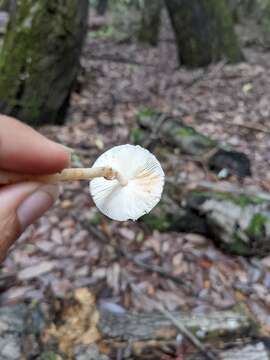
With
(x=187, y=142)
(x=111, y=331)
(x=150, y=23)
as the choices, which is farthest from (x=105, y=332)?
(x=150, y=23)

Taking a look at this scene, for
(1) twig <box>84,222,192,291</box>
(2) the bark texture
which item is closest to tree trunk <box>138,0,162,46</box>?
(2) the bark texture

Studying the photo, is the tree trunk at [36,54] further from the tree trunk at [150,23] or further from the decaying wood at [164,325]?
the tree trunk at [150,23]

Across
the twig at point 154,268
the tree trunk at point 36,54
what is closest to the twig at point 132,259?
the twig at point 154,268

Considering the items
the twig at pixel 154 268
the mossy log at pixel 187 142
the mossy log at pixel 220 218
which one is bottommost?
the twig at pixel 154 268

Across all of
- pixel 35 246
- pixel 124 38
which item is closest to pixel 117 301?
pixel 35 246

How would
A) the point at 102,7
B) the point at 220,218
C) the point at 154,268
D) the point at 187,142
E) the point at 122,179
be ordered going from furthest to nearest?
1. the point at 102,7
2. the point at 187,142
3. the point at 220,218
4. the point at 154,268
5. the point at 122,179

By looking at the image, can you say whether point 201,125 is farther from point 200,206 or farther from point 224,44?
point 224,44

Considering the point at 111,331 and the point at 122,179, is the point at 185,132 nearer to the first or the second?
the point at 111,331

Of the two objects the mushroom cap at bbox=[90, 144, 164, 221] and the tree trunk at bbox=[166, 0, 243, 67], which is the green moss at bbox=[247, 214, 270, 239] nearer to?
the mushroom cap at bbox=[90, 144, 164, 221]

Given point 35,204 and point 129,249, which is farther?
point 129,249
